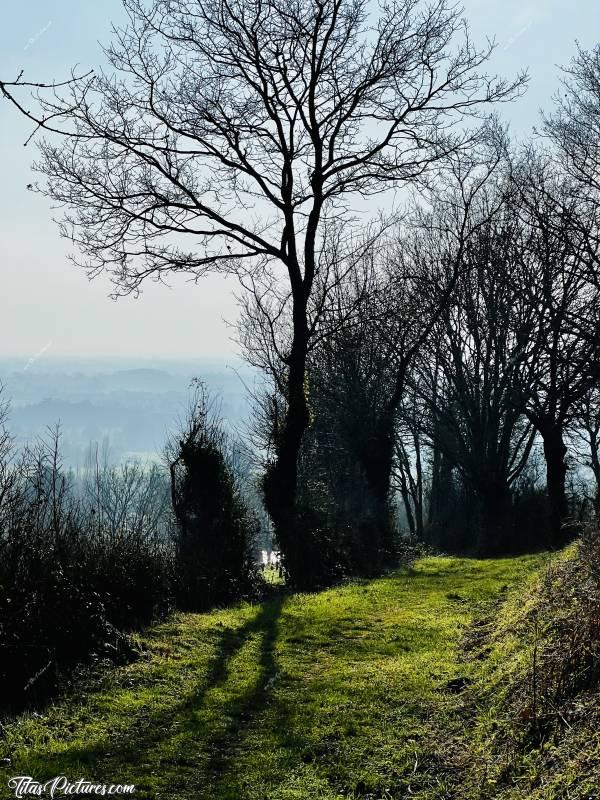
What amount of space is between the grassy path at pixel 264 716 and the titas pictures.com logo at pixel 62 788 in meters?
0.10

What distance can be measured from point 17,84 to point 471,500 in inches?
1213

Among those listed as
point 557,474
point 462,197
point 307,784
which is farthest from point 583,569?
point 462,197

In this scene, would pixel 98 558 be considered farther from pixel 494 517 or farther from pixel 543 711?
pixel 494 517

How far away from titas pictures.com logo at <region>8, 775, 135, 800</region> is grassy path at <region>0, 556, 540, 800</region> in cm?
10

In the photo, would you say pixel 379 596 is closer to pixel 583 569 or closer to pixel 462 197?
pixel 583 569

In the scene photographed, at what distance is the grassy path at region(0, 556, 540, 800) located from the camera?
17.9 feet

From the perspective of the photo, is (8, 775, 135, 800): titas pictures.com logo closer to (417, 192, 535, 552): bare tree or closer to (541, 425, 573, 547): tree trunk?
(417, 192, 535, 552): bare tree

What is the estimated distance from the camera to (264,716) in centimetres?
689

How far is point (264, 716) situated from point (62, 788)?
2.12 m

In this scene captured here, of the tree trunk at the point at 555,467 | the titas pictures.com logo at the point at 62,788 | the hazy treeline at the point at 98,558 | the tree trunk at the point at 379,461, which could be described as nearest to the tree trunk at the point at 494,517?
the tree trunk at the point at 555,467

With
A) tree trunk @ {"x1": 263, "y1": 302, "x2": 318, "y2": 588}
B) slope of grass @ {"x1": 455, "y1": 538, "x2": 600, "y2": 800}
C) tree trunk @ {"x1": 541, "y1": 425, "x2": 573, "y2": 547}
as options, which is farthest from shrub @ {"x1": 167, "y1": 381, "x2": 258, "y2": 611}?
tree trunk @ {"x1": 541, "y1": 425, "x2": 573, "y2": 547}

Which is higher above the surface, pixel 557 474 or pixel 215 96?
pixel 215 96

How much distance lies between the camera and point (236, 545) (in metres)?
15.6

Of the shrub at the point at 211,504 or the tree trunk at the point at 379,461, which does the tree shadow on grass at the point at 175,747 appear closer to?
the shrub at the point at 211,504
